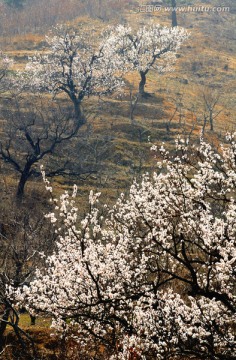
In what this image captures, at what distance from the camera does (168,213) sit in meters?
11.6

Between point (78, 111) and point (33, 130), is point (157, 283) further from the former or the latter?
point (78, 111)

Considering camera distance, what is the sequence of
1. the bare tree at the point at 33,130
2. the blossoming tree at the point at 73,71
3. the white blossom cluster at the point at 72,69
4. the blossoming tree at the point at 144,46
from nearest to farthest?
the bare tree at the point at 33,130 < the blossoming tree at the point at 73,71 < the white blossom cluster at the point at 72,69 < the blossoming tree at the point at 144,46

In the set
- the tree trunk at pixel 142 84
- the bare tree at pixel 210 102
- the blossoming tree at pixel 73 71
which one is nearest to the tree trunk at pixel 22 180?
the blossoming tree at pixel 73 71

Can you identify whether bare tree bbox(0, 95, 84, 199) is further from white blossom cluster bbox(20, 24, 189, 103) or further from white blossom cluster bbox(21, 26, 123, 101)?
white blossom cluster bbox(21, 26, 123, 101)

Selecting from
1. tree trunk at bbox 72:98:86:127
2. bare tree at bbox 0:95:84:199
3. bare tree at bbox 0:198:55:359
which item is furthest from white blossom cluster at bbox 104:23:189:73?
bare tree at bbox 0:198:55:359

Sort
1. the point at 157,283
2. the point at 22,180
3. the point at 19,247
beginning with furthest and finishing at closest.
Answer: the point at 22,180
the point at 19,247
the point at 157,283

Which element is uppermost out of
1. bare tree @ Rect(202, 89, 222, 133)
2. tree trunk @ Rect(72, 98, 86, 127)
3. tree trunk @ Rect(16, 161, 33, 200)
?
bare tree @ Rect(202, 89, 222, 133)

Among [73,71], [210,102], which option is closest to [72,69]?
[73,71]

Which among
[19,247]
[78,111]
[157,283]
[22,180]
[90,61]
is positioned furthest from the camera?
[90,61]

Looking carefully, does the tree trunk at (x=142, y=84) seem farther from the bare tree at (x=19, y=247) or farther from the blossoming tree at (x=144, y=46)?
the bare tree at (x=19, y=247)

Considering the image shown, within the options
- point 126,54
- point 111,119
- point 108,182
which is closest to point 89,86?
point 111,119

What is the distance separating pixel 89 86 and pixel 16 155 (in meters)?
16.9

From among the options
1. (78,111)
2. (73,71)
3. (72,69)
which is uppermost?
(72,69)

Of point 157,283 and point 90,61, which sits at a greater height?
point 90,61
